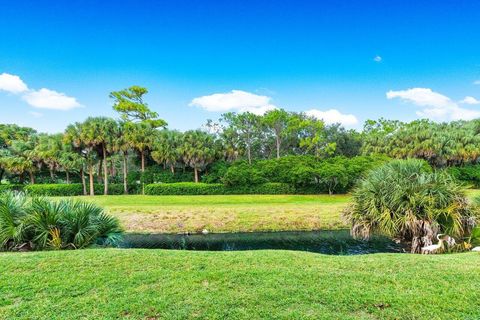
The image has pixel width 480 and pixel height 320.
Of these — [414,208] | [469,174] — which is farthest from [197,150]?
[469,174]

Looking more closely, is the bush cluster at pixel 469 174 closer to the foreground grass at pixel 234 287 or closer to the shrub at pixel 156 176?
the shrub at pixel 156 176

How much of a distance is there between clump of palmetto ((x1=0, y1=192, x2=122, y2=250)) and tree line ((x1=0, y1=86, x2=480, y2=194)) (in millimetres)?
23371

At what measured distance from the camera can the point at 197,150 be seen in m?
32.6

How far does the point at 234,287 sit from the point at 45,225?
5.46 m

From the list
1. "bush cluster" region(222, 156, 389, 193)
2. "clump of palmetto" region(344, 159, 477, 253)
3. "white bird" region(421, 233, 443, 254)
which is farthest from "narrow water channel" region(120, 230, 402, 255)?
"bush cluster" region(222, 156, 389, 193)

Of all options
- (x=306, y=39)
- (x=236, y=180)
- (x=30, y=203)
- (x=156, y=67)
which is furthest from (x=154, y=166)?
(x=30, y=203)

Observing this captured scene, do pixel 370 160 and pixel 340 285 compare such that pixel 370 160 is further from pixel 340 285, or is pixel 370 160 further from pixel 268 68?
pixel 340 285

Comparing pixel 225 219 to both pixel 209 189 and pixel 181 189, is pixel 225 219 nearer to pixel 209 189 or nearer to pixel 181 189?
pixel 209 189

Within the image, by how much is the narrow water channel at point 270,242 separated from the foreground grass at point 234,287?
6.35m

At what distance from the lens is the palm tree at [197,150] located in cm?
3266

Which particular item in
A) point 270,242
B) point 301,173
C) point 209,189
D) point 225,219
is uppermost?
point 301,173

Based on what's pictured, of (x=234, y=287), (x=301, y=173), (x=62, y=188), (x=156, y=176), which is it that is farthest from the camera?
(x=156, y=176)

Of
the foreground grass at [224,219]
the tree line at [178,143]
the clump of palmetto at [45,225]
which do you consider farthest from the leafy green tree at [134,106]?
the clump of palmetto at [45,225]

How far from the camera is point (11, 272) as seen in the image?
174 inches
